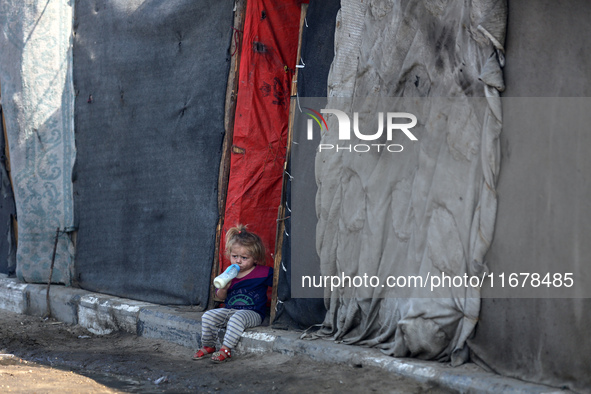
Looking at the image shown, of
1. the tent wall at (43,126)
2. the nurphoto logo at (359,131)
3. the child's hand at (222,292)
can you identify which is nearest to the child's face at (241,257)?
the child's hand at (222,292)

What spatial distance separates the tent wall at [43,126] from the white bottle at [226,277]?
101 inches

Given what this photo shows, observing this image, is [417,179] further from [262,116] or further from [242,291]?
[262,116]

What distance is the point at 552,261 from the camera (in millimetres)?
3025

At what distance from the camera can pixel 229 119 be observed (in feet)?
17.1

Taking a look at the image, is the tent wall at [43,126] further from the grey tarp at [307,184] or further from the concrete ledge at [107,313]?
the grey tarp at [307,184]

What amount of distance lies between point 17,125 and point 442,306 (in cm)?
503

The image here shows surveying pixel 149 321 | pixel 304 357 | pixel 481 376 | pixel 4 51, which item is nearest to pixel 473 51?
pixel 481 376

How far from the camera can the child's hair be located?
4844 mm

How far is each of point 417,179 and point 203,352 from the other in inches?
79.2

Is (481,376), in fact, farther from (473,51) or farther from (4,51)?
(4,51)

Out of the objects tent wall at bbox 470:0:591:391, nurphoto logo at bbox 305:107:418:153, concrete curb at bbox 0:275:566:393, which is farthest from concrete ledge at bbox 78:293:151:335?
tent wall at bbox 470:0:591:391

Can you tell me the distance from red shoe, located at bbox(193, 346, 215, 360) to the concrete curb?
0.71 feet

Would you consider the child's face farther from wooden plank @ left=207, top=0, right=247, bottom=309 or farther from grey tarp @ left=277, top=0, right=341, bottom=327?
wooden plank @ left=207, top=0, right=247, bottom=309

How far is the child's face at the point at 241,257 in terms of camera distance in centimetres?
482
